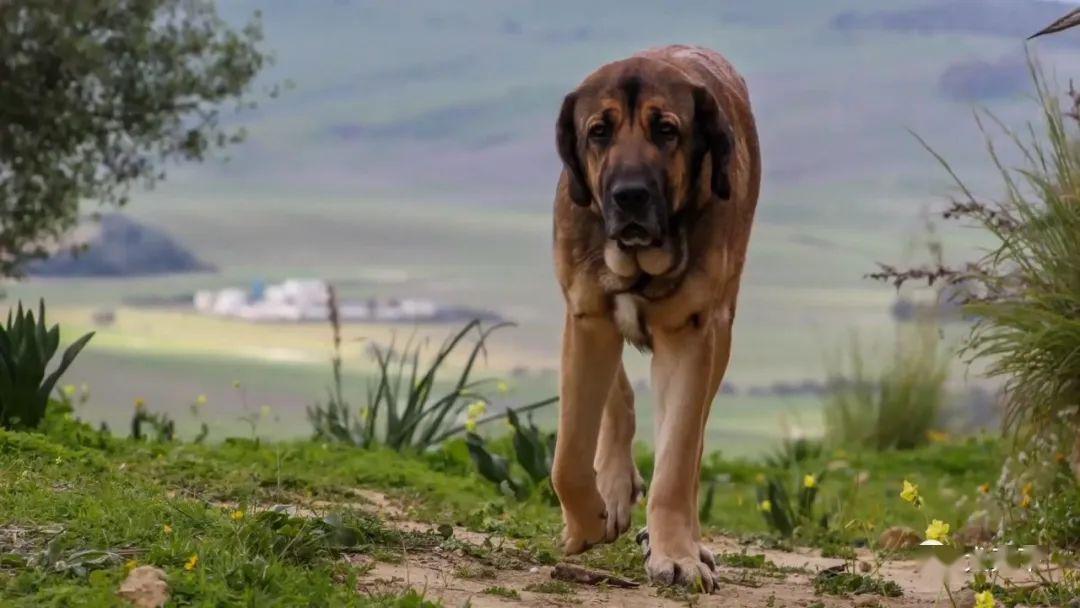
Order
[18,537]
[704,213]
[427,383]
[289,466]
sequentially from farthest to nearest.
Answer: [427,383] < [289,466] < [704,213] < [18,537]

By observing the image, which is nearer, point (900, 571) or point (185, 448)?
point (900, 571)

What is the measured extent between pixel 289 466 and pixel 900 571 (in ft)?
10.5

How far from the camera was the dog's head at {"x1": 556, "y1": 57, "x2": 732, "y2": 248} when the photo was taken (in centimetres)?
544

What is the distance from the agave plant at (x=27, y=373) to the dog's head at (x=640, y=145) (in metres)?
3.79

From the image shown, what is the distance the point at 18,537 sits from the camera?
17.6ft

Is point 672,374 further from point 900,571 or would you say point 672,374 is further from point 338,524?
point 900,571

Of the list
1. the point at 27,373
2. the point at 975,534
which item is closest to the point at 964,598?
the point at 975,534

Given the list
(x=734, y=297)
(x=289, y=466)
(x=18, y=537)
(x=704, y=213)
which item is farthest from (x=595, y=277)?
(x=289, y=466)

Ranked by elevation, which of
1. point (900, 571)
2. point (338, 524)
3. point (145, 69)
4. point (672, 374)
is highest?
point (145, 69)

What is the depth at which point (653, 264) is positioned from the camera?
5.65 meters

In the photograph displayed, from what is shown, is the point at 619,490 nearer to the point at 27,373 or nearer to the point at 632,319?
the point at 632,319

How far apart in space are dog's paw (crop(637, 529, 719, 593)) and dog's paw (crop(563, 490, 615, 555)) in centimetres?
40

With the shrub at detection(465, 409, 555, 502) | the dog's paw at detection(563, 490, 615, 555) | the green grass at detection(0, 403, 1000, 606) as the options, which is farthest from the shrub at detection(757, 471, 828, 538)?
the dog's paw at detection(563, 490, 615, 555)

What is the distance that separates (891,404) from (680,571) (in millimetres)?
8859
